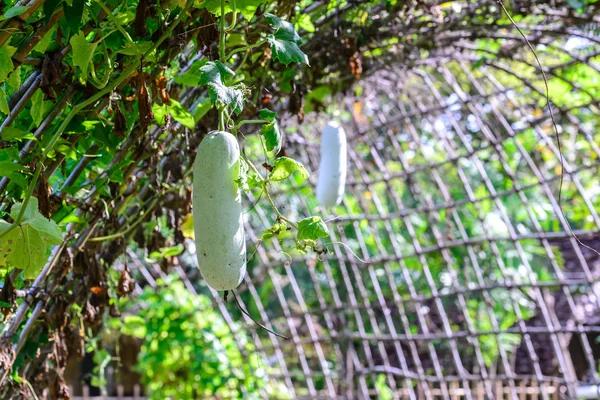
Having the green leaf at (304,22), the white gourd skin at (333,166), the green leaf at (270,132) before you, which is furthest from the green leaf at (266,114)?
the white gourd skin at (333,166)

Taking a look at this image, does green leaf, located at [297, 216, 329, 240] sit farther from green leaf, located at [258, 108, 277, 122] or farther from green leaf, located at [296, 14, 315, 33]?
green leaf, located at [296, 14, 315, 33]

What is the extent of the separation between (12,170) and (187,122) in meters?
0.26

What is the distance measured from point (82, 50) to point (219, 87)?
194 mm

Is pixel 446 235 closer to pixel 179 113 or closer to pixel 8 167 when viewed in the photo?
pixel 179 113

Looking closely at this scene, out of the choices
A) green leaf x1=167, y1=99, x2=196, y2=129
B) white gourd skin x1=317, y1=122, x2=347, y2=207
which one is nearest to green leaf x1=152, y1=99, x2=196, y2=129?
green leaf x1=167, y1=99, x2=196, y2=129

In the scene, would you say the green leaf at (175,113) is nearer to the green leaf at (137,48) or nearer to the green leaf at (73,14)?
the green leaf at (137,48)

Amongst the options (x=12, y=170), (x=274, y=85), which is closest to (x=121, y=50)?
(x=12, y=170)

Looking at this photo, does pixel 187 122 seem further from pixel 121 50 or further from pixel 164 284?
pixel 164 284

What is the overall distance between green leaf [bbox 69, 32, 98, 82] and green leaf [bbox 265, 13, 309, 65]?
0.19 metres

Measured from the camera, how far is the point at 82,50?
74cm

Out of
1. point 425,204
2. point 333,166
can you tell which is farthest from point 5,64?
point 425,204

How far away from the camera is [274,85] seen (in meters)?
1.48

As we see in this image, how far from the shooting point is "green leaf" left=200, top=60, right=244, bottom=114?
630mm

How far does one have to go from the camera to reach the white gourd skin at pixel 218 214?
644mm
